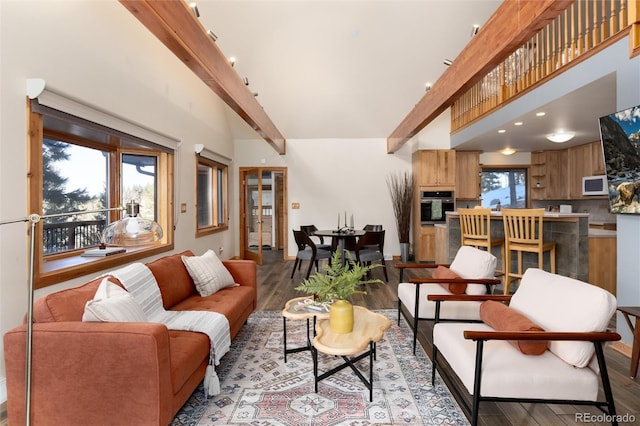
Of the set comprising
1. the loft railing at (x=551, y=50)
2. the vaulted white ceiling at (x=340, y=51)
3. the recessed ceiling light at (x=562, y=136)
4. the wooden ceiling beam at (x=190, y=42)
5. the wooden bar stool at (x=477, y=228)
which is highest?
the vaulted white ceiling at (x=340, y=51)

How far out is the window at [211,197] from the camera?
18.1 feet

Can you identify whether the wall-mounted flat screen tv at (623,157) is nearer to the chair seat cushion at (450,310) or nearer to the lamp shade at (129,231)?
the chair seat cushion at (450,310)

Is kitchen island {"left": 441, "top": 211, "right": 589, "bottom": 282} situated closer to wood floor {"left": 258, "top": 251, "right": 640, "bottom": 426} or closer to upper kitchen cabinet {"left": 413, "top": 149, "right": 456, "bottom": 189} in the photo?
wood floor {"left": 258, "top": 251, "right": 640, "bottom": 426}

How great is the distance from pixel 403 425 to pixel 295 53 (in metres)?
5.14

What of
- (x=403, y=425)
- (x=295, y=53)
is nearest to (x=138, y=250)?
(x=403, y=425)

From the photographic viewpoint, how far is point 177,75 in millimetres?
4309

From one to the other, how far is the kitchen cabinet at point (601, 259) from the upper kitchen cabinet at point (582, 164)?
238cm

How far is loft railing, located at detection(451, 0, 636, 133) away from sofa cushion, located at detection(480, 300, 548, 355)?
2.34m

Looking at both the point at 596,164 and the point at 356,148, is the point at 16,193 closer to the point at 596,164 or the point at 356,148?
the point at 356,148

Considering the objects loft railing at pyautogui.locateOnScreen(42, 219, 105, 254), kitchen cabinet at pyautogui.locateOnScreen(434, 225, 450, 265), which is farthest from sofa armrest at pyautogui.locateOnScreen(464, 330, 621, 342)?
kitchen cabinet at pyautogui.locateOnScreen(434, 225, 450, 265)

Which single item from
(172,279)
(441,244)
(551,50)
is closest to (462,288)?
(172,279)

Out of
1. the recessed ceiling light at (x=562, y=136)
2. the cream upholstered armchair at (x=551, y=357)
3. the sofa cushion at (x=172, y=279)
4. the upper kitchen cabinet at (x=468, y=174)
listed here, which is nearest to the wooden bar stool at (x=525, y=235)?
the recessed ceiling light at (x=562, y=136)

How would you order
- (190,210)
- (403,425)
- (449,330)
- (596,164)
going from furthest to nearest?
(596,164) → (190,210) → (449,330) → (403,425)

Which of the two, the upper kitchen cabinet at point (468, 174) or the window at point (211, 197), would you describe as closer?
the window at point (211, 197)
